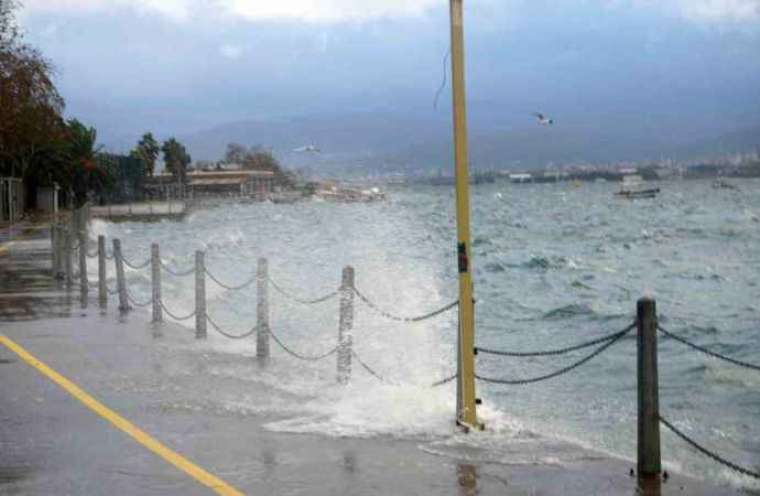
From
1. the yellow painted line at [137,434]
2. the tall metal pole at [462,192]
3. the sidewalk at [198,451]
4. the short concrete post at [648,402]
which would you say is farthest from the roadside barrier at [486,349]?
the yellow painted line at [137,434]

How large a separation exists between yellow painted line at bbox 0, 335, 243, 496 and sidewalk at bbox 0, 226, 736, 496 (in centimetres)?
6

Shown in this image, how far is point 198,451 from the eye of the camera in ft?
27.9

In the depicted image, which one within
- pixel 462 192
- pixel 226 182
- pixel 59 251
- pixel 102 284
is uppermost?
pixel 226 182

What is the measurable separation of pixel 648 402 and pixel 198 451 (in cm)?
333

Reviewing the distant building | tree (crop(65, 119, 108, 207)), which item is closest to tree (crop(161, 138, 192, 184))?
the distant building

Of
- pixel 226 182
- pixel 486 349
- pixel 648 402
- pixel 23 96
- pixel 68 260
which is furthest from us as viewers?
pixel 226 182

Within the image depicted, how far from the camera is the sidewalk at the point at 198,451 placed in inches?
295

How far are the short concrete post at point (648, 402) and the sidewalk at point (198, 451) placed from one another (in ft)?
0.58

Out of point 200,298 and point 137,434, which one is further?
point 200,298

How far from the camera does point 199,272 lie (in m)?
16.4

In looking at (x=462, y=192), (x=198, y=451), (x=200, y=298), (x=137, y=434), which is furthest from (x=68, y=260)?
(x=462, y=192)

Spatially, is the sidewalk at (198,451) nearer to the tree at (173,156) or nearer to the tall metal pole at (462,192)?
the tall metal pole at (462,192)

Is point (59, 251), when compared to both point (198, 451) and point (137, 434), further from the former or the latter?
point (198, 451)

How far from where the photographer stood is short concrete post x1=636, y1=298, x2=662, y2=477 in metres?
7.60
